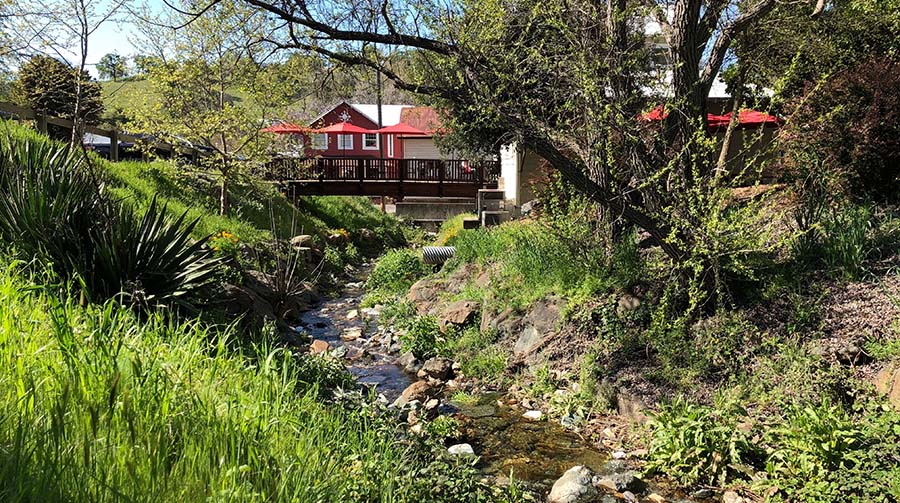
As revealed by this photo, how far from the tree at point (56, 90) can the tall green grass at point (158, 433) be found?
488 cm

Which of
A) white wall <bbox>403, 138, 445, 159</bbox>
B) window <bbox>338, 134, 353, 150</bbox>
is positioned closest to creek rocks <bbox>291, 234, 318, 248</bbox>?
white wall <bbox>403, 138, 445, 159</bbox>

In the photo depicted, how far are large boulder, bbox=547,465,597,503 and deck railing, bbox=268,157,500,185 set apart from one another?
16.8 m

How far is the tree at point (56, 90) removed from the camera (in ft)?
29.3

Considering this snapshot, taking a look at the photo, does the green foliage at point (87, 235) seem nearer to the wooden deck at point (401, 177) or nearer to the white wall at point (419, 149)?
the wooden deck at point (401, 177)

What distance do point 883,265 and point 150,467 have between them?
664 cm

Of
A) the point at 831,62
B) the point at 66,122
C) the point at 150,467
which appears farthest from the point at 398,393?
the point at 66,122

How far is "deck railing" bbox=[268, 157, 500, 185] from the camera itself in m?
22.0

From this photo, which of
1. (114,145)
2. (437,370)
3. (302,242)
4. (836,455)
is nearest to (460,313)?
(437,370)

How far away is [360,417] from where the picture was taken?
5184mm

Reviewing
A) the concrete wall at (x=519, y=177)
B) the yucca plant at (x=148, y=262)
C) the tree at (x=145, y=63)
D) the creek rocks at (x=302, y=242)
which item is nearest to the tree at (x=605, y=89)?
the yucca plant at (x=148, y=262)

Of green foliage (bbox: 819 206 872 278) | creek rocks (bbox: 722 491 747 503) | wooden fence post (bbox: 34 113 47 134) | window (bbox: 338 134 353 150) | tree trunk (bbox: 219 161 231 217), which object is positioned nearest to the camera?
creek rocks (bbox: 722 491 747 503)

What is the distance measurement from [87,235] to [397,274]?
7.86m

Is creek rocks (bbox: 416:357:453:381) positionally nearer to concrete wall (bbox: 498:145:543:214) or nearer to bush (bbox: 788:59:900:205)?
bush (bbox: 788:59:900:205)

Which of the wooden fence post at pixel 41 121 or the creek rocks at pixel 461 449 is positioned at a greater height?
the wooden fence post at pixel 41 121
